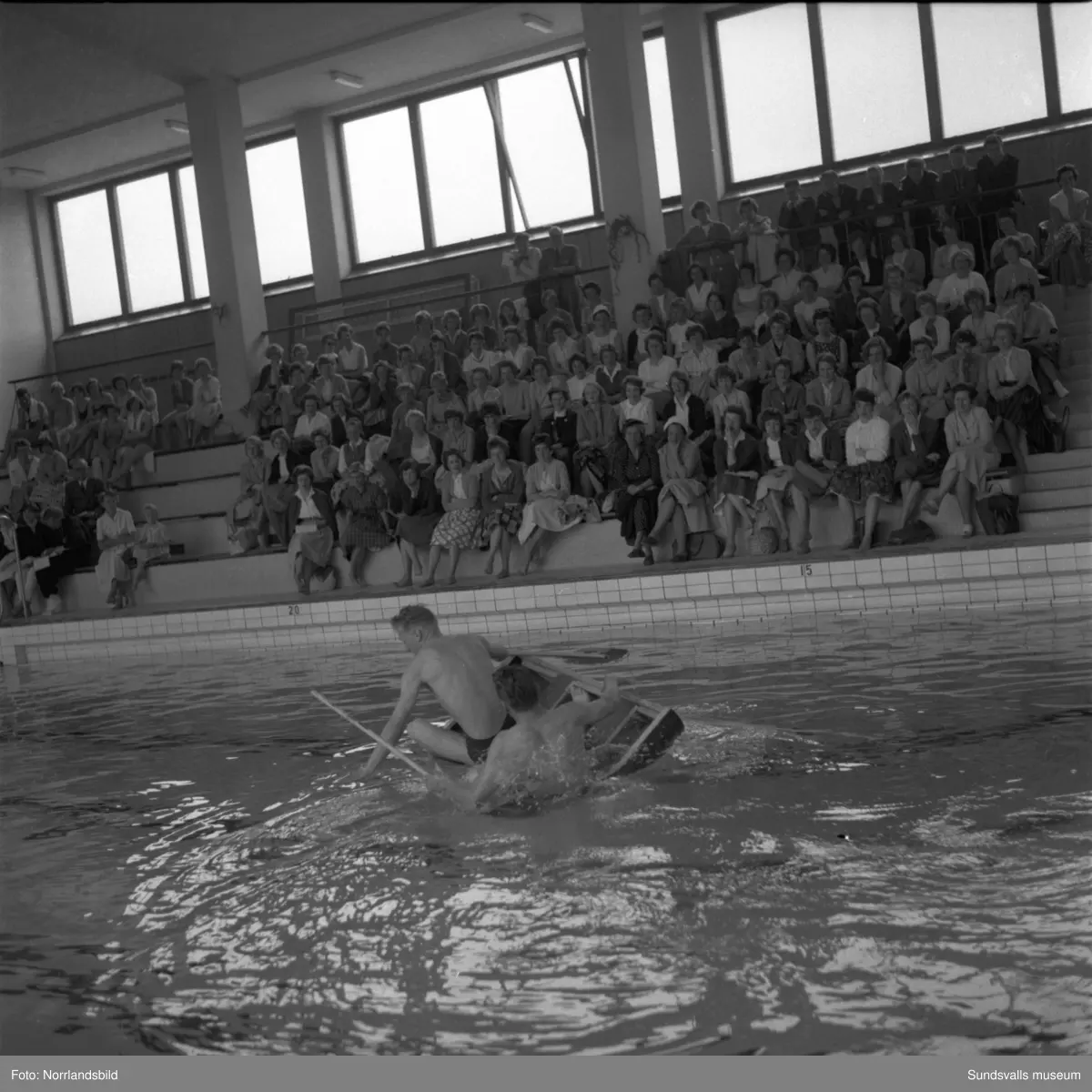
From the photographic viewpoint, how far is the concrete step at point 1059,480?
9.59 meters

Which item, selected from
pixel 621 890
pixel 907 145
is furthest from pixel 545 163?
pixel 621 890

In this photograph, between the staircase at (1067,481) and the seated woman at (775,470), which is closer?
the staircase at (1067,481)

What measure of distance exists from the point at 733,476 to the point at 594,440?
1.55 m

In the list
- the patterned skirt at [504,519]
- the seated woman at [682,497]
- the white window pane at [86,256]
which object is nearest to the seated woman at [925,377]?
the seated woman at [682,497]

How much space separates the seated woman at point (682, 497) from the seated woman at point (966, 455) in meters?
1.89

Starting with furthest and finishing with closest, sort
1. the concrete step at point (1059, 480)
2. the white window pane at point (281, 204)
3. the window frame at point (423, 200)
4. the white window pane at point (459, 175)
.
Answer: the white window pane at point (281, 204)
the white window pane at point (459, 175)
the window frame at point (423, 200)
the concrete step at point (1059, 480)

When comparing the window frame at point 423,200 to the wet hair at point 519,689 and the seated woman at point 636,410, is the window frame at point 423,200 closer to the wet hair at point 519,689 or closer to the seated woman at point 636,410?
the seated woman at point 636,410

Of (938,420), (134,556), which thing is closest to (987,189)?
(938,420)

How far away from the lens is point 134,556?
13695 mm

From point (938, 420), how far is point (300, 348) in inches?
318

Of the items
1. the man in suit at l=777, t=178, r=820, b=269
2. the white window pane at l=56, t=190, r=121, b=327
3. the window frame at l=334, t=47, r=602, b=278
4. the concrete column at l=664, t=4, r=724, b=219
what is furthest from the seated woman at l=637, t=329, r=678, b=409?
the white window pane at l=56, t=190, r=121, b=327

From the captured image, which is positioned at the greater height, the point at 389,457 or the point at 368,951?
the point at 389,457

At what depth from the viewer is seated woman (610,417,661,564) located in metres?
10.9

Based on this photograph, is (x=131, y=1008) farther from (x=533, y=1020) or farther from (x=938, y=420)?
(x=938, y=420)
